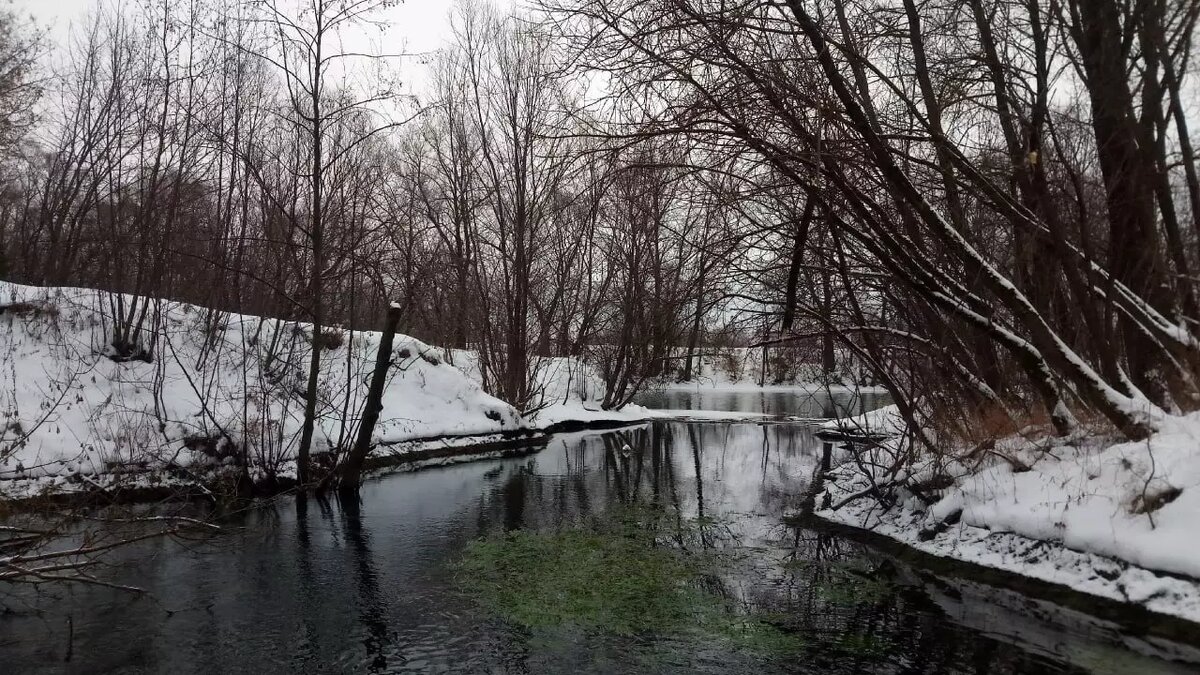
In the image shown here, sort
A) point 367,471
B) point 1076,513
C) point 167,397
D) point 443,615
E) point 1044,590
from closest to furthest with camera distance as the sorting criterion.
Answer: point 443,615
point 1044,590
point 1076,513
point 167,397
point 367,471

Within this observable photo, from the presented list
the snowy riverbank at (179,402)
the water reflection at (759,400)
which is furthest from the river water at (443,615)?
the water reflection at (759,400)

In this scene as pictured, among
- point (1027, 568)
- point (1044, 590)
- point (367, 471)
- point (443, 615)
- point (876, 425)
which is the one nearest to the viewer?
point (443, 615)

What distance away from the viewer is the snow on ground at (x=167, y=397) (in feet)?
39.7

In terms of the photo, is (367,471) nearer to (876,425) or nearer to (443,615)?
(443,615)

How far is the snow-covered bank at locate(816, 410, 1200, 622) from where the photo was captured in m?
6.66

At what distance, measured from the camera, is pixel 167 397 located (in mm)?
14484

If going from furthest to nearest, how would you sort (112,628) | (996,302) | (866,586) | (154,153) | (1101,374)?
1. (154,153)
2. (996,302)
3. (1101,374)
4. (866,586)
5. (112,628)

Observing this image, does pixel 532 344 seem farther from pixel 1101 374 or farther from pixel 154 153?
pixel 1101 374

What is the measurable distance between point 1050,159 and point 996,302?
211 cm

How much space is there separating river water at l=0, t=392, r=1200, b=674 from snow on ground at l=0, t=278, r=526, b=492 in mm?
2194

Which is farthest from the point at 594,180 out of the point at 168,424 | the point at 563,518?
the point at 168,424

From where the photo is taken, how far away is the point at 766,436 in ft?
77.7

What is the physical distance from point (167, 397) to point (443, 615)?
10188mm

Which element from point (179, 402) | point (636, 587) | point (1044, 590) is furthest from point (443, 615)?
point (179, 402)
